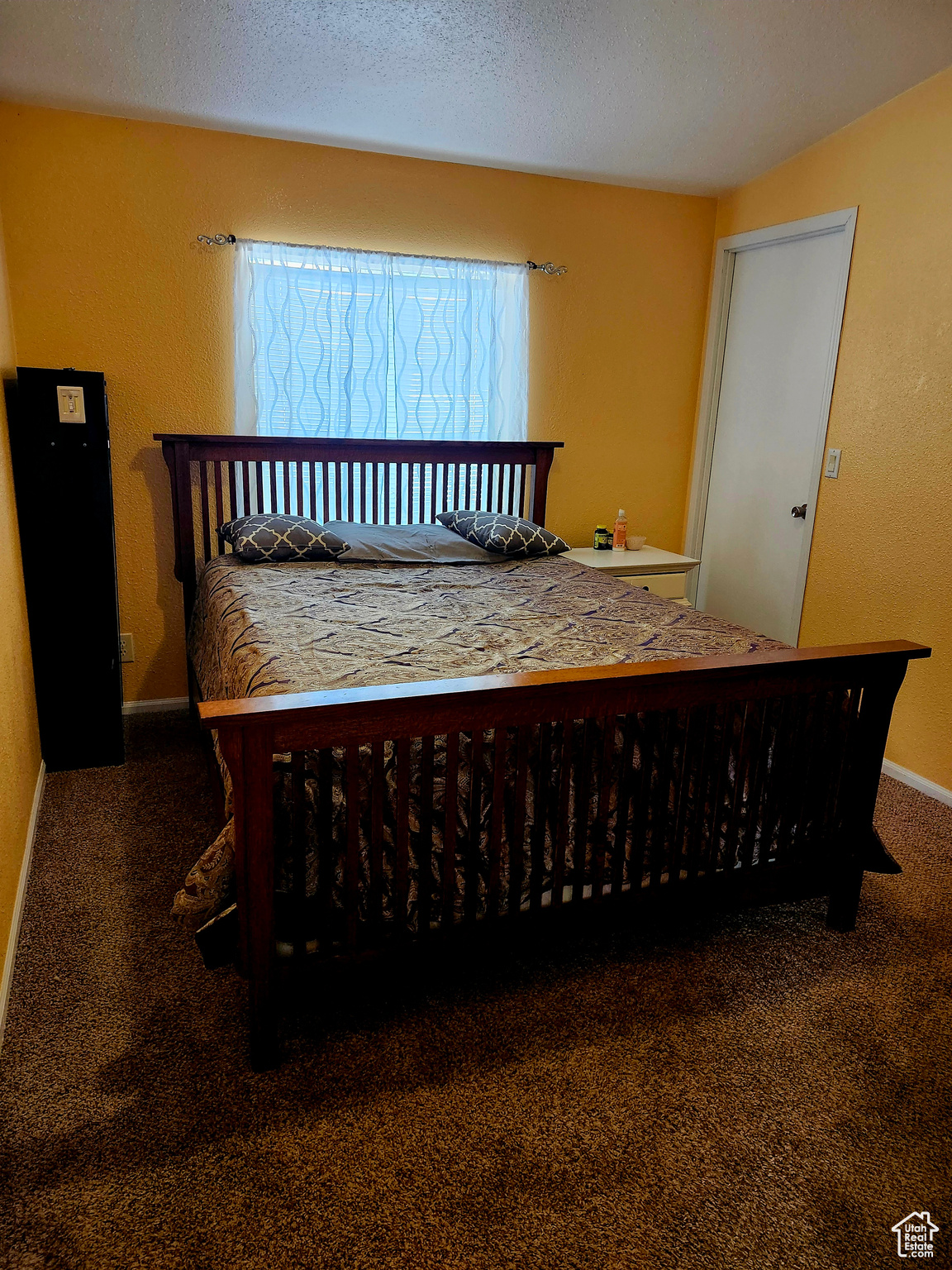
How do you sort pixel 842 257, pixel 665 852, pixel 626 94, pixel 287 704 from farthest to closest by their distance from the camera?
pixel 842 257, pixel 626 94, pixel 665 852, pixel 287 704

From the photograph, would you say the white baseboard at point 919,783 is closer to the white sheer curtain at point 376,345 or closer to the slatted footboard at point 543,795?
the slatted footboard at point 543,795

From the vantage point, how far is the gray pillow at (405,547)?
3.13 metres

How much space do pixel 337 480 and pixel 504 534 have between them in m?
0.75

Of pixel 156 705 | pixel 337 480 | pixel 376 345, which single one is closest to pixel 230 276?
pixel 376 345

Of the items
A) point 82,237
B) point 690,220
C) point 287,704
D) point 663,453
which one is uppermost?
point 690,220

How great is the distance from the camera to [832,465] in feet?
10.9

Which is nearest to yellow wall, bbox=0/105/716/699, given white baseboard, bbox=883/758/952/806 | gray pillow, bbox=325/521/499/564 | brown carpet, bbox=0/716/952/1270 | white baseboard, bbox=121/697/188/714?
white baseboard, bbox=121/697/188/714

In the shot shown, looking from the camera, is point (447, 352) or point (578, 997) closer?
point (578, 997)

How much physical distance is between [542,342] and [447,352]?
478 mm

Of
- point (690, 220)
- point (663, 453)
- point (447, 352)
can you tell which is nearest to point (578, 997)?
point (447, 352)

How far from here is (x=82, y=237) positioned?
3043mm

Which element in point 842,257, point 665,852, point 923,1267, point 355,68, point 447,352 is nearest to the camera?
point 923,1267

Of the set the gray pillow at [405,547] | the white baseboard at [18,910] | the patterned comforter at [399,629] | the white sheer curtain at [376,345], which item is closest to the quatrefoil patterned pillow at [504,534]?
the gray pillow at [405,547]

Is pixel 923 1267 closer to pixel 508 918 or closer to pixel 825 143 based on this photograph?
pixel 508 918
